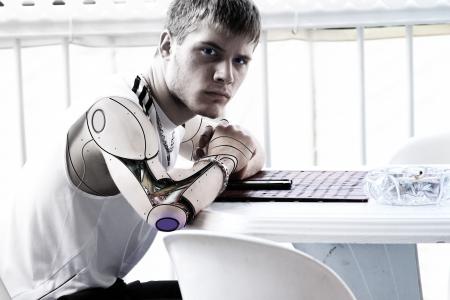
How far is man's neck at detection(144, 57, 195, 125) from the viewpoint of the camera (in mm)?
1633

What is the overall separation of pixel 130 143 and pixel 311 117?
1436mm

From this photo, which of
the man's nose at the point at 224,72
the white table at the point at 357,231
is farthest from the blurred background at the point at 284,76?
the white table at the point at 357,231

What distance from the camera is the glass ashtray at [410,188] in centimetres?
122

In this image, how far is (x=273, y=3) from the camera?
8.16 feet

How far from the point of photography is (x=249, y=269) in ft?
2.93

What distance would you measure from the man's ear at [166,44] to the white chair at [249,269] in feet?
2.64

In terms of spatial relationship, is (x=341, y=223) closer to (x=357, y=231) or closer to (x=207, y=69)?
(x=357, y=231)

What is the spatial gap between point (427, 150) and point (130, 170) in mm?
1038

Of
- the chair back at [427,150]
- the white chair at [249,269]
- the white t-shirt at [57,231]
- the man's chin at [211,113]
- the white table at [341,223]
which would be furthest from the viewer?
the chair back at [427,150]

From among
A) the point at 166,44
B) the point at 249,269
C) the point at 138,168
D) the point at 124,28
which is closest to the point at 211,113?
the point at 166,44

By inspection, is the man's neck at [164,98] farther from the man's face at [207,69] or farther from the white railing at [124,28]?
the white railing at [124,28]

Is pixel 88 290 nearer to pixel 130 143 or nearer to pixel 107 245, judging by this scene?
pixel 107 245

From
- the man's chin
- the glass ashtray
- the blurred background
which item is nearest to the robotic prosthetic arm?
the man's chin

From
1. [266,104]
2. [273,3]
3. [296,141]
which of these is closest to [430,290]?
[296,141]
